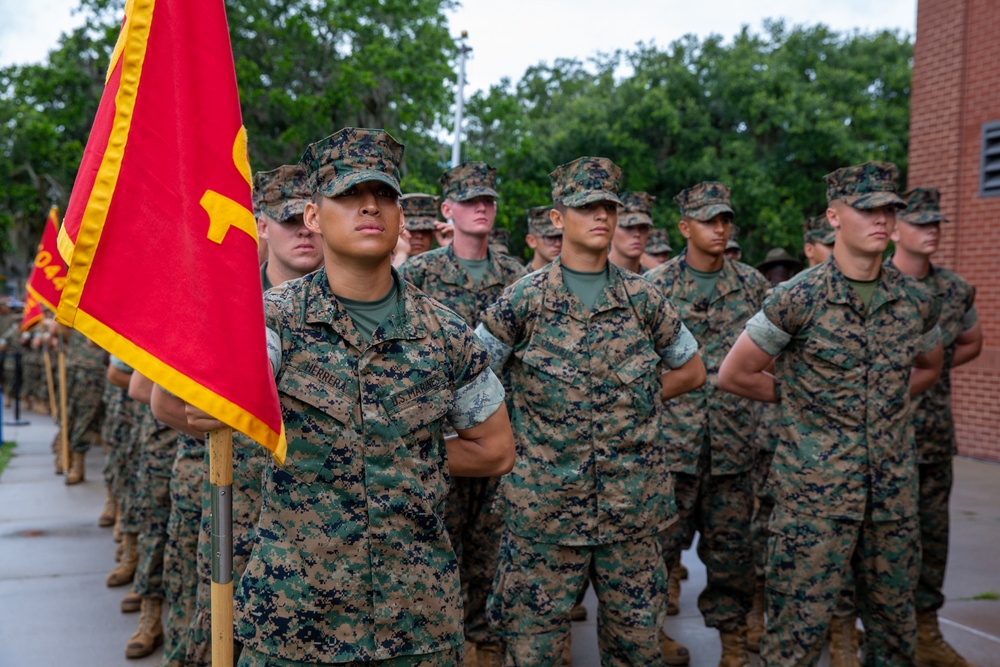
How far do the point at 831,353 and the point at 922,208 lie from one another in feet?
6.02

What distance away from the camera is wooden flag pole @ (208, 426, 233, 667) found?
7.01 feet

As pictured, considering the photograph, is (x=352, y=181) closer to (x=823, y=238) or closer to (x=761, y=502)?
(x=761, y=502)

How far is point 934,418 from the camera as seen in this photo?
5.18 metres

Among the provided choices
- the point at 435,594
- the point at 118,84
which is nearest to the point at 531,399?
the point at 435,594

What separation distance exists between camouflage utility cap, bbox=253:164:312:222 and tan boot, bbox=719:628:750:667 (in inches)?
120

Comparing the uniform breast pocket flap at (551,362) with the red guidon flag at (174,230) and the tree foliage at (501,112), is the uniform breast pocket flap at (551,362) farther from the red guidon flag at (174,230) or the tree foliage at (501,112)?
the tree foliage at (501,112)

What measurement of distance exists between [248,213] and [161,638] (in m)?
3.92

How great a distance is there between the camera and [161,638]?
538cm

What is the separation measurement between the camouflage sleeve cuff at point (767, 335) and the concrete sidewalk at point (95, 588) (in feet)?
6.15

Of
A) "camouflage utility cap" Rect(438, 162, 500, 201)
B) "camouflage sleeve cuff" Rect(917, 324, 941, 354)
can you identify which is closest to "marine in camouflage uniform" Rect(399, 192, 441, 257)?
"camouflage utility cap" Rect(438, 162, 500, 201)

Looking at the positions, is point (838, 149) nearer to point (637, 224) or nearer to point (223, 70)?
point (637, 224)

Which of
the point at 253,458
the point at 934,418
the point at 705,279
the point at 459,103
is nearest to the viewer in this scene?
the point at 253,458

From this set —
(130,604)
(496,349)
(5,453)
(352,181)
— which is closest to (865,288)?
(496,349)

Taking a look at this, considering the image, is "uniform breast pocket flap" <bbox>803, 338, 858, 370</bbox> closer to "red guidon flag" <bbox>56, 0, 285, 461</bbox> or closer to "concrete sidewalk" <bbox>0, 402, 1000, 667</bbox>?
"concrete sidewalk" <bbox>0, 402, 1000, 667</bbox>
